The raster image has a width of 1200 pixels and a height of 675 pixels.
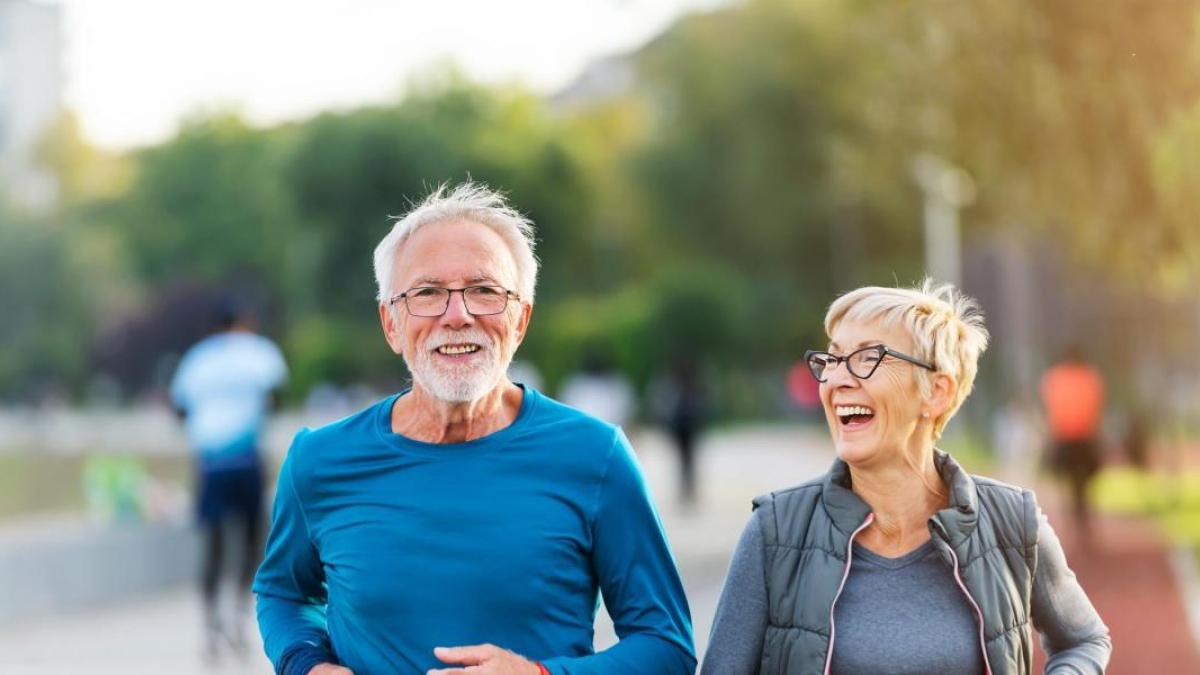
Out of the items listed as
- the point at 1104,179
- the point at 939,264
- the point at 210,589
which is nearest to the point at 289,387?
the point at 939,264

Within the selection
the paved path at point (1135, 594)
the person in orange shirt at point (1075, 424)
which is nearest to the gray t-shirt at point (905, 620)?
the paved path at point (1135, 594)

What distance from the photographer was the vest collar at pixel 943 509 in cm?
367

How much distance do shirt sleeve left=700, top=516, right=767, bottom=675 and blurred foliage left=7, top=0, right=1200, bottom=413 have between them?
1178 centimetres

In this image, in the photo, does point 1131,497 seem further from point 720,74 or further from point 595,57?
point 595,57

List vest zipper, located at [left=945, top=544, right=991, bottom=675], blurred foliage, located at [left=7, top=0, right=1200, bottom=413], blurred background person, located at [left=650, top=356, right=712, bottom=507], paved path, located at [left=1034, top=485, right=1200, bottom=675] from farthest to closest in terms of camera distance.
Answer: blurred background person, located at [left=650, top=356, right=712, bottom=507] < blurred foliage, located at [left=7, top=0, right=1200, bottom=413] < paved path, located at [left=1034, top=485, right=1200, bottom=675] < vest zipper, located at [left=945, top=544, right=991, bottom=675]

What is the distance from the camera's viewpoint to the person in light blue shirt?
1089 centimetres

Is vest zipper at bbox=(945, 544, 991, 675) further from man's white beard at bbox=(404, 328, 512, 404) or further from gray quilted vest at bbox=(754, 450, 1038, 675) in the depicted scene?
man's white beard at bbox=(404, 328, 512, 404)

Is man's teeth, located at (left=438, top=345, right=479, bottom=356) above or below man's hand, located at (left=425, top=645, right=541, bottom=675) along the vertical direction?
above

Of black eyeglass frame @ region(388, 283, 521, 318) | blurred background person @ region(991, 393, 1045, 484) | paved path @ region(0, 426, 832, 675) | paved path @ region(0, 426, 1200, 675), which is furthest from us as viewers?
blurred background person @ region(991, 393, 1045, 484)

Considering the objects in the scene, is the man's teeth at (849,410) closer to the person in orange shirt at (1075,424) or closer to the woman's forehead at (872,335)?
the woman's forehead at (872,335)

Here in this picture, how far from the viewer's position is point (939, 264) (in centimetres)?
4775

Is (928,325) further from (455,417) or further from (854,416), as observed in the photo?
(455,417)

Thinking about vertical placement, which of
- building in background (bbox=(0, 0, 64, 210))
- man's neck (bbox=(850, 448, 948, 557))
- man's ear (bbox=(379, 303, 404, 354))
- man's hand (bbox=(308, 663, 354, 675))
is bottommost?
man's hand (bbox=(308, 663, 354, 675))

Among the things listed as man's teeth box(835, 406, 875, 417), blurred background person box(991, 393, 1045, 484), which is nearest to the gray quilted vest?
man's teeth box(835, 406, 875, 417)
